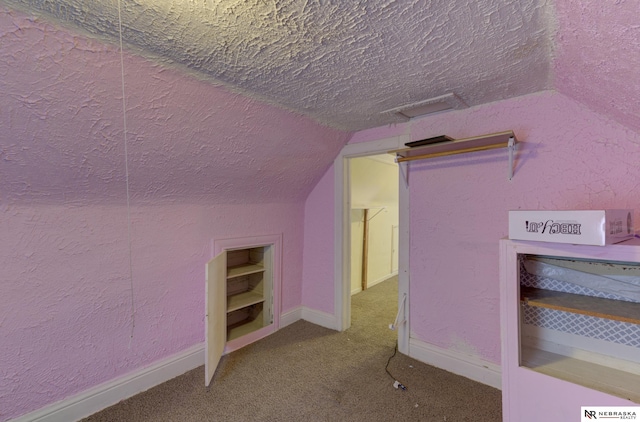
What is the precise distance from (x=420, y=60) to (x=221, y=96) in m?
1.06

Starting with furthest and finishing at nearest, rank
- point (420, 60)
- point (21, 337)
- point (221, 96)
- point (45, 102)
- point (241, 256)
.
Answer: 1. point (241, 256)
2. point (221, 96)
3. point (21, 337)
4. point (420, 60)
5. point (45, 102)

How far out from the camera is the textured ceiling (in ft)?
3.16

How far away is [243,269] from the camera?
265 centimetres

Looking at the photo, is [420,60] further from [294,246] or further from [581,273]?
[294,246]

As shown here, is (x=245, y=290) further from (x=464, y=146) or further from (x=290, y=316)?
(x=464, y=146)

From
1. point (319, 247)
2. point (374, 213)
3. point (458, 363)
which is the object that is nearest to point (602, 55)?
point (458, 363)

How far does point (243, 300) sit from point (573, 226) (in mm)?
2446

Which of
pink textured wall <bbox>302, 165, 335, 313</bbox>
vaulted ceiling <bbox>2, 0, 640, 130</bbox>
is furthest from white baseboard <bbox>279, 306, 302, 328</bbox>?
vaulted ceiling <bbox>2, 0, 640, 130</bbox>

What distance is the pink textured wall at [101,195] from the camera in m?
1.15

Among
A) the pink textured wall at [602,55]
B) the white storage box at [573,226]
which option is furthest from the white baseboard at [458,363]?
the pink textured wall at [602,55]

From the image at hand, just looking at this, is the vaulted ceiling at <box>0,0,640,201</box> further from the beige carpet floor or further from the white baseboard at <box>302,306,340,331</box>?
the white baseboard at <box>302,306,340,331</box>

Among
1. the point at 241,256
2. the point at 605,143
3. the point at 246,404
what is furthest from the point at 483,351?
the point at 241,256

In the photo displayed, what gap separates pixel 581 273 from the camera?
1354 mm

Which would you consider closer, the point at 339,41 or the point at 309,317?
the point at 339,41
